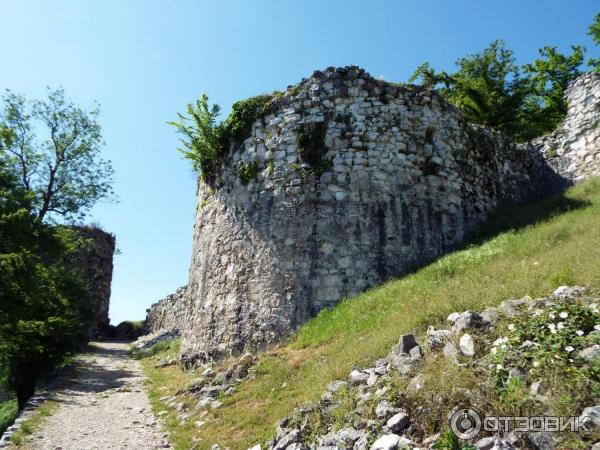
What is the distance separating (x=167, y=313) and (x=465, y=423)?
84.6 feet

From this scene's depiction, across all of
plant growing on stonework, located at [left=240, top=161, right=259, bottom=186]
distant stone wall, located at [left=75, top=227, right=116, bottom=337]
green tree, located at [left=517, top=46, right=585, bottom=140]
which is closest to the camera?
plant growing on stonework, located at [left=240, top=161, right=259, bottom=186]

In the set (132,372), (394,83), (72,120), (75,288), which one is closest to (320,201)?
(394,83)

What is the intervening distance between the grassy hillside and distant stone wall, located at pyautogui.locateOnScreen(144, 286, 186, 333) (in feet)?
48.3

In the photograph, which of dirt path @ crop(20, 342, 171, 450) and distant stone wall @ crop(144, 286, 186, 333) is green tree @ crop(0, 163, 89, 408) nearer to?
dirt path @ crop(20, 342, 171, 450)

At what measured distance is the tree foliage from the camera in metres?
21.3

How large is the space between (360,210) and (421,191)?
1.73 metres

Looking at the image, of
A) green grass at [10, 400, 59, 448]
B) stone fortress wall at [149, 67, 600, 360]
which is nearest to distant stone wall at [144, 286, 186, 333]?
stone fortress wall at [149, 67, 600, 360]

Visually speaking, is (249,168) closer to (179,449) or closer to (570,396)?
(179,449)

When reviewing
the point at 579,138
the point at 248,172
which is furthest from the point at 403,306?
the point at 579,138

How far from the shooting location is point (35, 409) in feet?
29.2

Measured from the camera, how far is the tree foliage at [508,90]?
2132 cm

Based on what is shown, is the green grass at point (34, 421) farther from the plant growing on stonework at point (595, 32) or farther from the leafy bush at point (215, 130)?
the plant growing on stonework at point (595, 32)

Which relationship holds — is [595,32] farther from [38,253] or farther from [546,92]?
[38,253]

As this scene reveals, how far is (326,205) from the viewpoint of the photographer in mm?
10062
